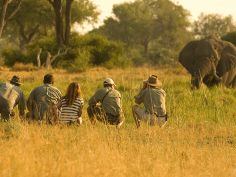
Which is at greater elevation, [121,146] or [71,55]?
[71,55]

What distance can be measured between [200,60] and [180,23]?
51.2 metres

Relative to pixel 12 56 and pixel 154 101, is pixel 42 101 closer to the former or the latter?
pixel 154 101

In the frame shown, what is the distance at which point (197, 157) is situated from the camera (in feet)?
31.4

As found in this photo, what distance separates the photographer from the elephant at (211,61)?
72.0ft

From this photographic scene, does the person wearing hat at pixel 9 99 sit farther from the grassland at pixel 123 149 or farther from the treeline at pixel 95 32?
the treeline at pixel 95 32

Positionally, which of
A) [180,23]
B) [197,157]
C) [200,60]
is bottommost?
[197,157]

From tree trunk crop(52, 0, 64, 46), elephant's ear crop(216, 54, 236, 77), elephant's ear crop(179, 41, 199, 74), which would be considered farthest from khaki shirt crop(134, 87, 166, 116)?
tree trunk crop(52, 0, 64, 46)

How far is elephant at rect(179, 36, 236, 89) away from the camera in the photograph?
22.0 metres

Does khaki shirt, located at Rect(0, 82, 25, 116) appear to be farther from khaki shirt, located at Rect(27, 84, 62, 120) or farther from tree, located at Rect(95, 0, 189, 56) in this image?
tree, located at Rect(95, 0, 189, 56)

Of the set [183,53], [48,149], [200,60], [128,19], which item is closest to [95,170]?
[48,149]

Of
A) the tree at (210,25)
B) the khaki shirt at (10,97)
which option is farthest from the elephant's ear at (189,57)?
the tree at (210,25)

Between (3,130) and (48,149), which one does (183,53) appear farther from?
(48,149)

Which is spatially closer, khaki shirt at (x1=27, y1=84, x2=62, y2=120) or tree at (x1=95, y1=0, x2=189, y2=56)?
khaki shirt at (x1=27, y1=84, x2=62, y2=120)

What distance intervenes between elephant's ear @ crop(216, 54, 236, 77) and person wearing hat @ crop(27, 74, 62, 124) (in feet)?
34.6
